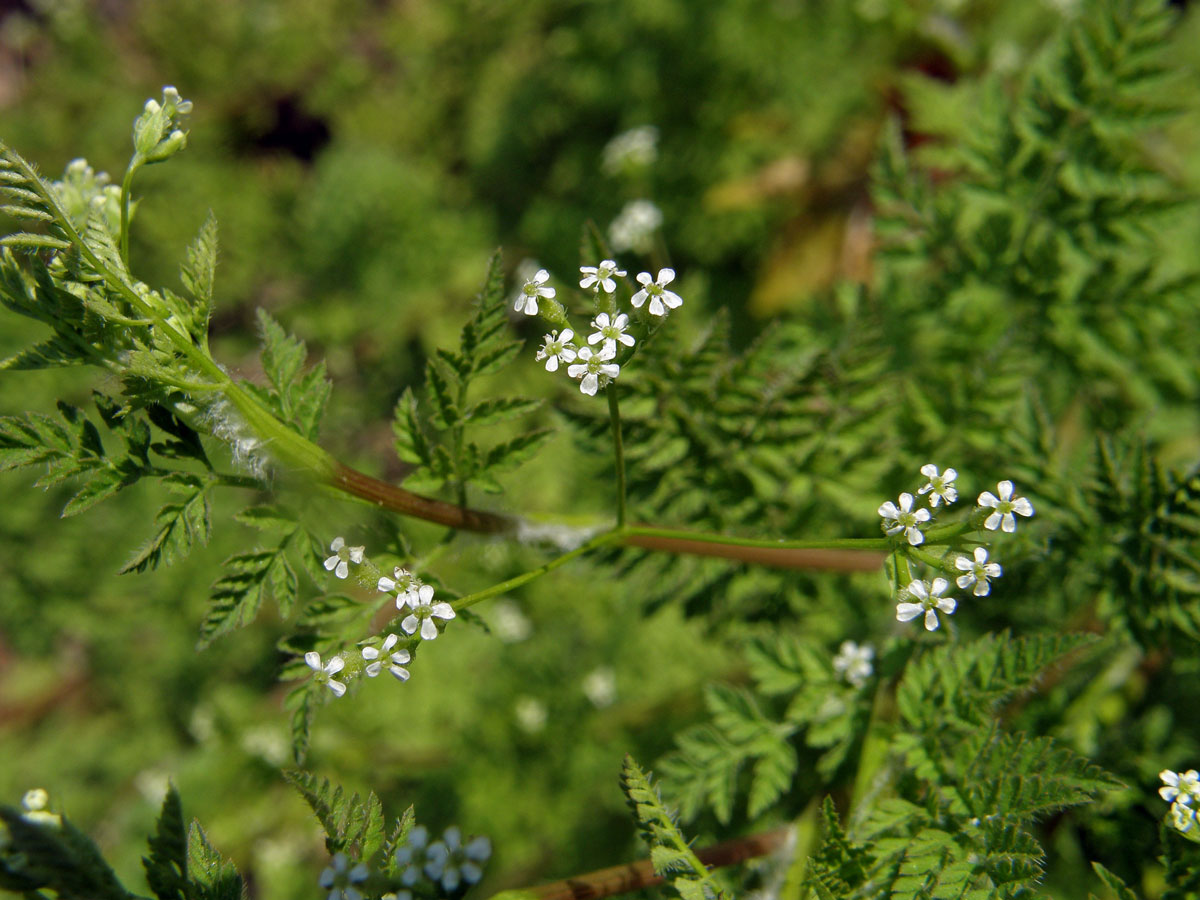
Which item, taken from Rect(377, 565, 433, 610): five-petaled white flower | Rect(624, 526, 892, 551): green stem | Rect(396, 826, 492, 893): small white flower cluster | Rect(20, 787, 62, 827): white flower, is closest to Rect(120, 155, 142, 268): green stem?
Rect(377, 565, 433, 610): five-petaled white flower

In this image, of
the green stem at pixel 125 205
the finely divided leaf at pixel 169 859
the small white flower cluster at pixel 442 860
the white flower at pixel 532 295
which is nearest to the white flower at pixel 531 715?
the small white flower cluster at pixel 442 860

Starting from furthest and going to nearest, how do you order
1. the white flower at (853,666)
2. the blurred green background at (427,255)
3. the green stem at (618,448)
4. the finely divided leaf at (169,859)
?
the blurred green background at (427,255), the white flower at (853,666), the green stem at (618,448), the finely divided leaf at (169,859)

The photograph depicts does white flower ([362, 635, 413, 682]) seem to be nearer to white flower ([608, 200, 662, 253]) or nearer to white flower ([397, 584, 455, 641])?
white flower ([397, 584, 455, 641])

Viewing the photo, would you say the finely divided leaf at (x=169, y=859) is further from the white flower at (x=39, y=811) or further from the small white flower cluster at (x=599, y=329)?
the small white flower cluster at (x=599, y=329)

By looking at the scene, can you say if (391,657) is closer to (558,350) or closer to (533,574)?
(533,574)

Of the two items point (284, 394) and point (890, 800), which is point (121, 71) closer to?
point (284, 394)

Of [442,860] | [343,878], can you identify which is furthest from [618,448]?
[343,878]
